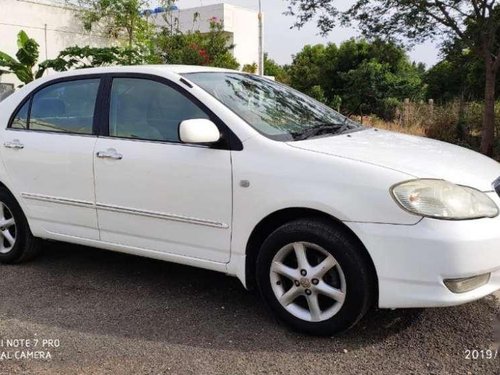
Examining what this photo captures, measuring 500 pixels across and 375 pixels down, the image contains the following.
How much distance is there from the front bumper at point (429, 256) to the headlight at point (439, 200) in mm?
47

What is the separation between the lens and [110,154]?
3.93 metres

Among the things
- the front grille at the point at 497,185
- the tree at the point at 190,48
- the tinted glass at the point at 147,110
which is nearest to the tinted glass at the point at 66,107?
the tinted glass at the point at 147,110

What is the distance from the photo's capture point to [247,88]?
4.16 metres

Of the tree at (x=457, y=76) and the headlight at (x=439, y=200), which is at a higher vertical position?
the tree at (x=457, y=76)

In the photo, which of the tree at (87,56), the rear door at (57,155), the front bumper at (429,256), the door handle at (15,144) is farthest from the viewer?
the tree at (87,56)

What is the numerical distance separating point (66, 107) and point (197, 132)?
5.11ft

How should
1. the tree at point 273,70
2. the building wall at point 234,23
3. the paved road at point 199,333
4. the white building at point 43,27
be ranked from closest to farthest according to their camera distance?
the paved road at point 199,333 < the white building at point 43,27 < the building wall at point 234,23 < the tree at point 273,70

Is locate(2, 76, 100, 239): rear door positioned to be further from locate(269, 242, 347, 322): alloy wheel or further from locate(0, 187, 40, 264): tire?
locate(269, 242, 347, 322): alloy wheel

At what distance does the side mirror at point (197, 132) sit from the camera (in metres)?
3.39

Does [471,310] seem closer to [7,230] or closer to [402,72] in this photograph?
[7,230]

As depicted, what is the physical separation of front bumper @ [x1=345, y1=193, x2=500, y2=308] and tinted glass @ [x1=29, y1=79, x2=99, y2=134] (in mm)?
2303

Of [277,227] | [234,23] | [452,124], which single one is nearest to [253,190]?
[277,227]

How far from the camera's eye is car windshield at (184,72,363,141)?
144 inches

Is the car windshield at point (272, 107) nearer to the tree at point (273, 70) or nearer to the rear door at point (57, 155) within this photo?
the rear door at point (57, 155)
